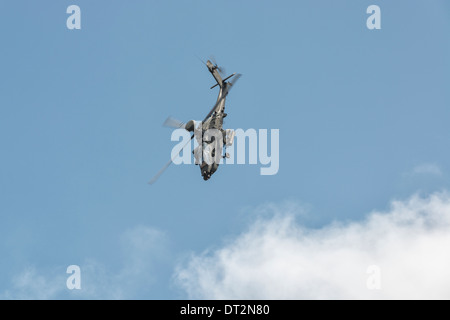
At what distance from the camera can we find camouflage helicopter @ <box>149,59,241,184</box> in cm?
8231

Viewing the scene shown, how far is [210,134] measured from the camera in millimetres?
84188

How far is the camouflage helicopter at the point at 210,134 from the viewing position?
82.3m
